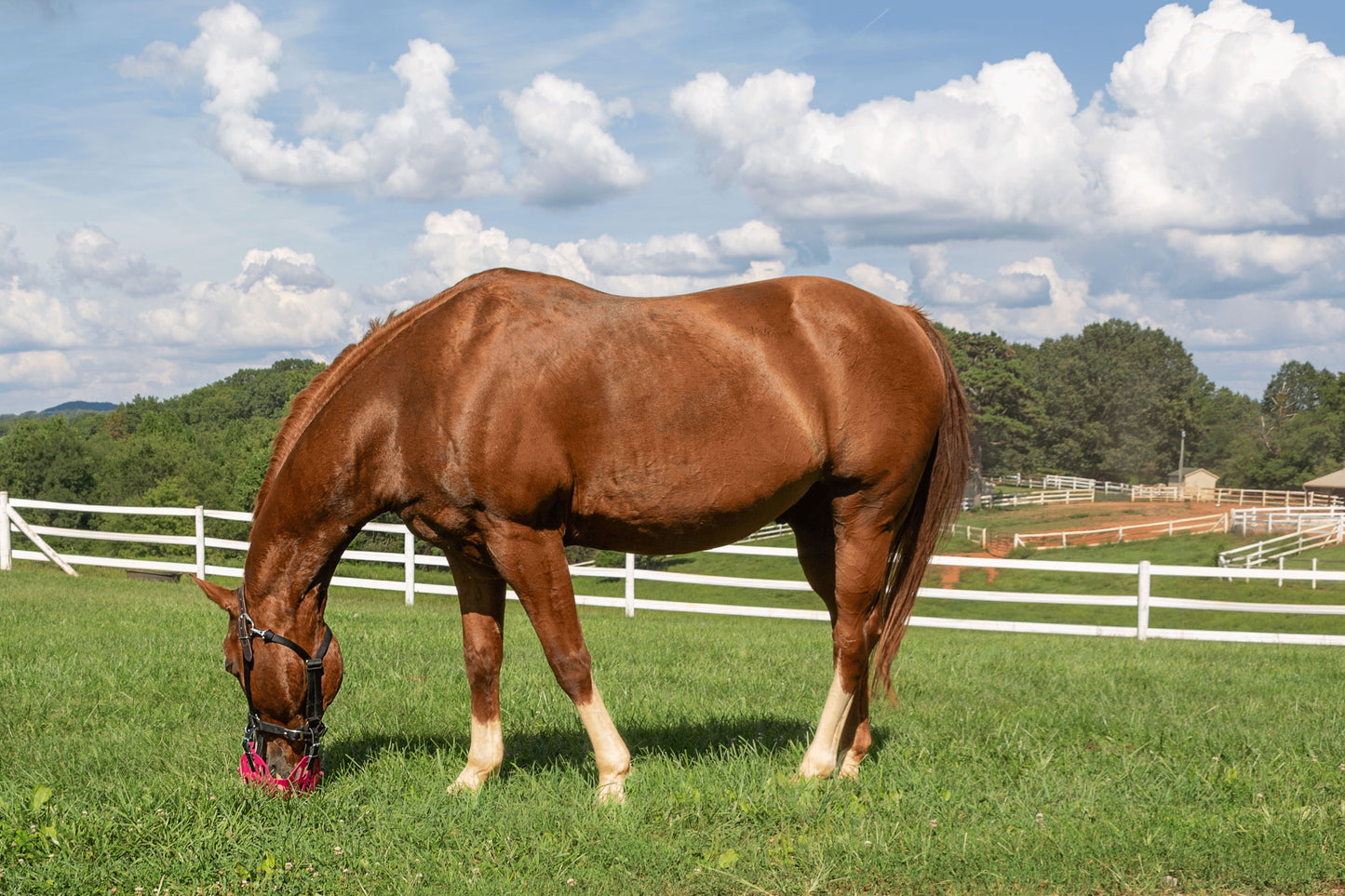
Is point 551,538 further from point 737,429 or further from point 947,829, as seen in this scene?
point 947,829

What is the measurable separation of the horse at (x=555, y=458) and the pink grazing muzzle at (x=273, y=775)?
0.08 feet

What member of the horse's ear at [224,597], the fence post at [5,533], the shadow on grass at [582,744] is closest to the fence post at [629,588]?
the shadow on grass at [582,744]

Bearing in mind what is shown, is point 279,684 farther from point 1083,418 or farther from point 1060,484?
point 1083,418

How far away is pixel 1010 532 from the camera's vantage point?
154 feet

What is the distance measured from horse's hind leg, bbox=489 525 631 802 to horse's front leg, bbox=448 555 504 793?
455mm

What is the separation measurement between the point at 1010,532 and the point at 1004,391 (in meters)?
27.2

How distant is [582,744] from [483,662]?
950 millimetres

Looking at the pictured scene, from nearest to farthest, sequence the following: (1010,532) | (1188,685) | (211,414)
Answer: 1. (1188,685)
2. (1010,532)
3. (211,414)

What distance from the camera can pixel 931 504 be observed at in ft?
15.5

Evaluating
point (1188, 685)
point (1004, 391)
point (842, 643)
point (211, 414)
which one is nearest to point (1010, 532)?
point (1004, 391)

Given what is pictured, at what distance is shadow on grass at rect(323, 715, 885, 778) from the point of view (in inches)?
174

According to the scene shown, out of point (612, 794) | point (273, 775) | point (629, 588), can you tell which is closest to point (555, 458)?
point (612, 794)

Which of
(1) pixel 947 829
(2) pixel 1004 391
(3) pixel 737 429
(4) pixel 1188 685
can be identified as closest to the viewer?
(1) pixel 947 829

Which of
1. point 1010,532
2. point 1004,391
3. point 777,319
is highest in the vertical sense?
point 1004,391
